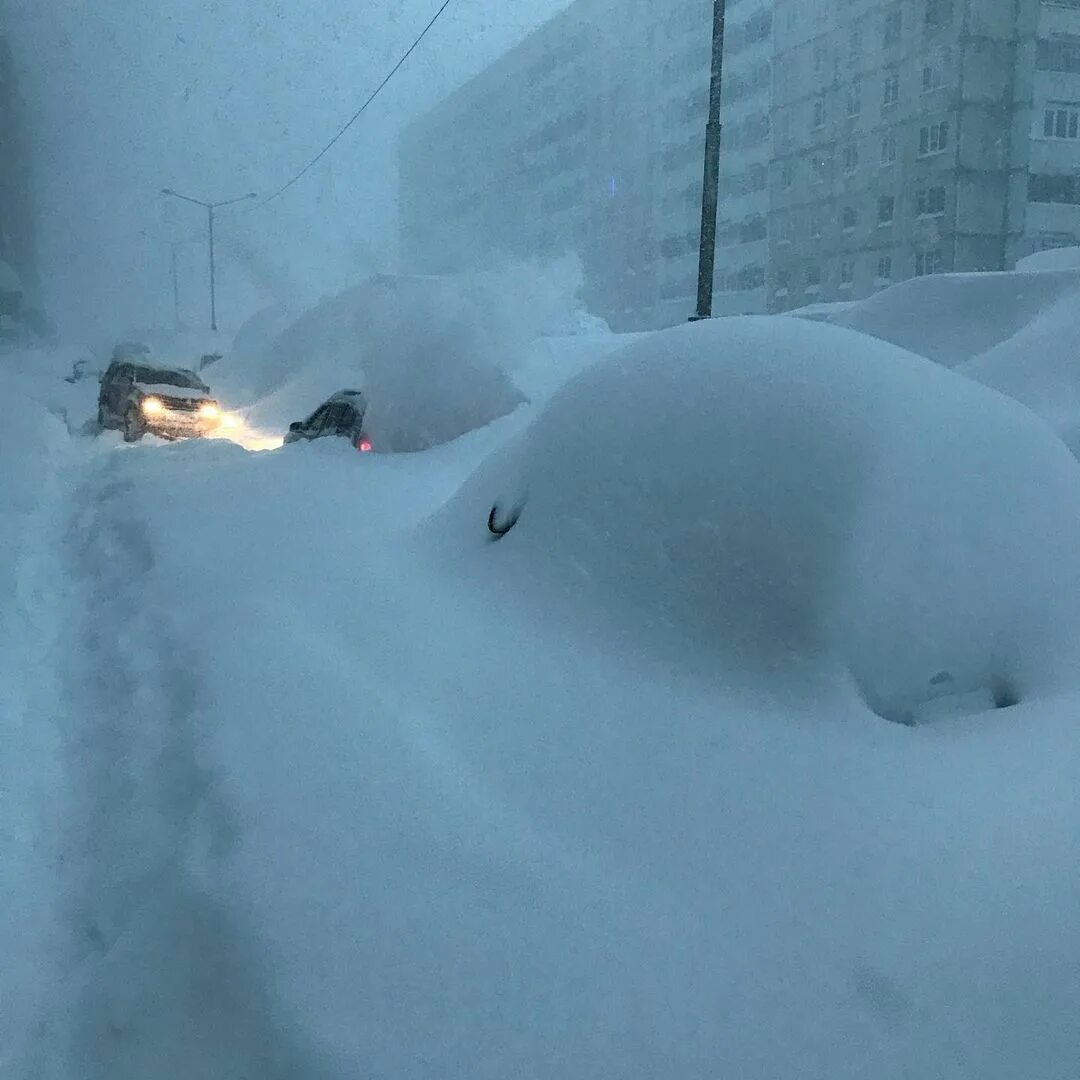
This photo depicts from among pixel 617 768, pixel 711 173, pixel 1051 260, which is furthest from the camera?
pixel 1051 260

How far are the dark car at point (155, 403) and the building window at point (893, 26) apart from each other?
42779 millimetres

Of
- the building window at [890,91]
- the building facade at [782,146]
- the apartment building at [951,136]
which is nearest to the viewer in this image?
the apartment building at [951,136]

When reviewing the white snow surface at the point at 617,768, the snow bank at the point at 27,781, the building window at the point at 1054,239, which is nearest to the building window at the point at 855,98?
the building window at the point at 1054,239

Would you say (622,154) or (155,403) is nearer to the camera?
(155,403)

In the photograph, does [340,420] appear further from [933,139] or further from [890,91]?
[890,91]

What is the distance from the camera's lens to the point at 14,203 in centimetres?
10775

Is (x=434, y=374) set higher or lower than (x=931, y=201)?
lower

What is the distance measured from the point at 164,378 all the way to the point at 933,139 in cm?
4040

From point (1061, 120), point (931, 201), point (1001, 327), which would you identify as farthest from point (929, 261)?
point (1001, 327)

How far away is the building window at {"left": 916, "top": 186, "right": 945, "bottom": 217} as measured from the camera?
153 feet

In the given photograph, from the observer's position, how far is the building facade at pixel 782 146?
A: 46.2 m

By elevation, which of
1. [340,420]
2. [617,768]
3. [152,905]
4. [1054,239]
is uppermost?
[1054,239]

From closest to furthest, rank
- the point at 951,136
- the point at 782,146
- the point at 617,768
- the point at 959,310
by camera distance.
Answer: the point at 617,768
the point at 959,310
the point at 951,136
the point at 782,146

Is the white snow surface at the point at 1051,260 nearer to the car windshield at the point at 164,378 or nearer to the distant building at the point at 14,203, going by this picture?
the car windshield at the point at 164,378
